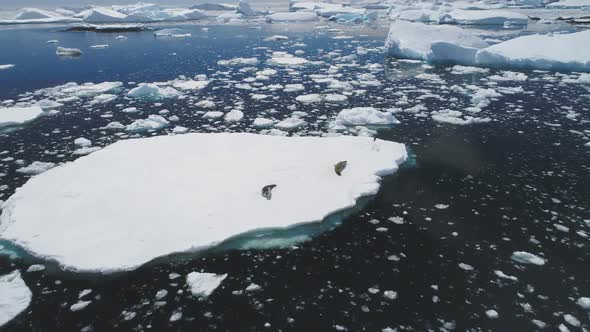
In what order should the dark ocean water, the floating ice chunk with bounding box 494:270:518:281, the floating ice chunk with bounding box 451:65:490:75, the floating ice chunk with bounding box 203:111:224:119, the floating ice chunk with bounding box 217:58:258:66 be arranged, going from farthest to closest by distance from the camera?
the floating ice chunk with bounding box 217:58:258:66, the floating ice chunk with bounding box 451:65:490:75, the floating ice chunk with bounding box 203:111:224:119, the floating ice chunk with bounding box 494:270:518:281, the dark ocean water

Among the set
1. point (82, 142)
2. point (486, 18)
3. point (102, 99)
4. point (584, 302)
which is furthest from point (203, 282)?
point (486, 18)

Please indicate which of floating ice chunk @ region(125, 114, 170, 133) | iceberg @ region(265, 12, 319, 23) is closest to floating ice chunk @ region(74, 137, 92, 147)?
floating ice chunk @ region(125, 114, 170, 133)

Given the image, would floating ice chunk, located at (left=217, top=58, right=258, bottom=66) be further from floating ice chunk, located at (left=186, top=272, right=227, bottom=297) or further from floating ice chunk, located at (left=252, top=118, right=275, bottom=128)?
floating ice chunk, located at (left=186, top=272, right=227, bottom=297)

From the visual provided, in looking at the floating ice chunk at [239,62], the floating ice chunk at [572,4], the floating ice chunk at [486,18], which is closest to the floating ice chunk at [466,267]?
the floating ice chunk at [239,62]

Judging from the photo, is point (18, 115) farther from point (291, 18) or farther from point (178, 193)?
point (291, 18)

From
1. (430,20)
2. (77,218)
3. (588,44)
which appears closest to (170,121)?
(77,218)

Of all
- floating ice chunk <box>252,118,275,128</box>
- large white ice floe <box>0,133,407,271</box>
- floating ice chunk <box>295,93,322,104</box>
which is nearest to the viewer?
large white ice floe <box>0,133,407,271</box>

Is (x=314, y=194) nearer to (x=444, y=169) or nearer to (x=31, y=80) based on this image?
(x=444, y=169)
